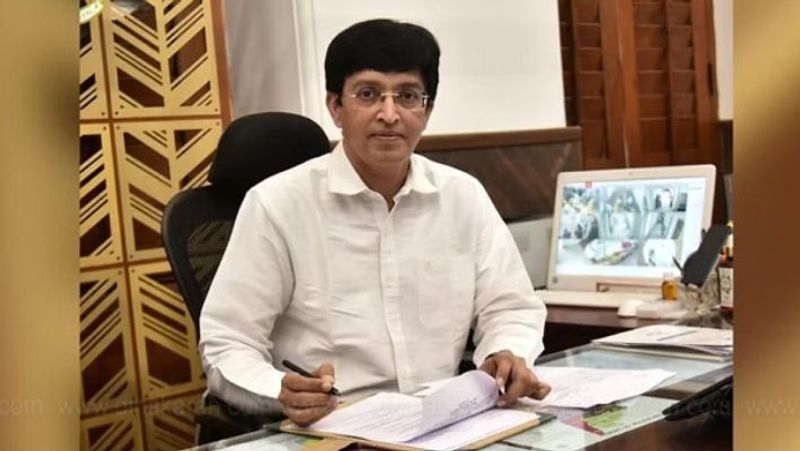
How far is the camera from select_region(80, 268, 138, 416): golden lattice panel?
87.5 inches

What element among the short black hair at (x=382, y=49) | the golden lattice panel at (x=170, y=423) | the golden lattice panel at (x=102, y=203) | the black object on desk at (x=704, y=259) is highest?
the short black hair at (x=382, y=49)

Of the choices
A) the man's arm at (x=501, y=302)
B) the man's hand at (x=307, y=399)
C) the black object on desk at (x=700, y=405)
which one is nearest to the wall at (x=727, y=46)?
the black object on desk at (x=700, y=405)

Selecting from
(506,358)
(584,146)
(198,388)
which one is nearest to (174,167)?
(198,388)

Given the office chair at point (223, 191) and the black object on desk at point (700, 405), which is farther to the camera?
the office chair at point (223, 191)

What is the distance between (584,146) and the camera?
381 cm

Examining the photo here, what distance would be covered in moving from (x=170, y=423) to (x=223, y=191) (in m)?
0.84

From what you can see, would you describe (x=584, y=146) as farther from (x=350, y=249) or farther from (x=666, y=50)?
(x=350, y=249)

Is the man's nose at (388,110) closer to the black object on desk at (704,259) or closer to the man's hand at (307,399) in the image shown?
the man's hand at (307,399)

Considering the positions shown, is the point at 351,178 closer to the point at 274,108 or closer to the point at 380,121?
the point at 380,121

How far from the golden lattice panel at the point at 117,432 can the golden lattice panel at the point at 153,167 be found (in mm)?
415

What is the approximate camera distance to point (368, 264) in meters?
1.68

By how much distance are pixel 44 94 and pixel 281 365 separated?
4.90ft

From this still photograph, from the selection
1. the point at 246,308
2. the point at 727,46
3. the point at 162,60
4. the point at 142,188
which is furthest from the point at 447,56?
the point at 727,46

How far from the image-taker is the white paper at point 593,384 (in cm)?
129
